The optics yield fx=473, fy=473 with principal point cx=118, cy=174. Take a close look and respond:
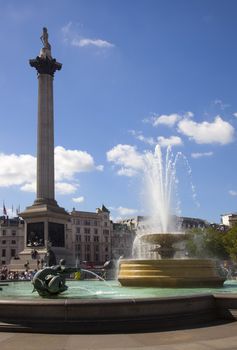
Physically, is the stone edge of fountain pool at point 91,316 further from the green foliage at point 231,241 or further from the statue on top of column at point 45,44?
the green foliage at point 231,241

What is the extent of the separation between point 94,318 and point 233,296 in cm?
Answer: 377

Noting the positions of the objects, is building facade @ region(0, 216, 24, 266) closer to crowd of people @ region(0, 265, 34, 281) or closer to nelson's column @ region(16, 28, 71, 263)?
nelson's column @ region(16, 28, 71, 263)

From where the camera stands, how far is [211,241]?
84.6 meters

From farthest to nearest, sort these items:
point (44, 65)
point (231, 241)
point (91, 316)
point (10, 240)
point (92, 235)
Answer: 1. point (92, 235)
2. point (10, 240)
3. point (231, 241)
4. point (44, 65)
5. point (91, 316)

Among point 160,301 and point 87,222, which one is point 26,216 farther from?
point 87,222

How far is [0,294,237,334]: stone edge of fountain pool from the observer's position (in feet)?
35.0

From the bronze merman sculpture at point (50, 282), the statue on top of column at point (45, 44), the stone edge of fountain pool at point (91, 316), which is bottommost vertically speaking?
the stone edge of fountain pool at point (91, 316)

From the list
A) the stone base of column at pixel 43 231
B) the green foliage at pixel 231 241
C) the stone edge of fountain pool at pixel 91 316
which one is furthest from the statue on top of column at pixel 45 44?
the stone edge of fountain pool at pixel 91 316

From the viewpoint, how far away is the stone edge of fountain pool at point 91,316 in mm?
10664

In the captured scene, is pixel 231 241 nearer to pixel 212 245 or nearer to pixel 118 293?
pixel 212 245

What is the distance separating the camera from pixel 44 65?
212 feet

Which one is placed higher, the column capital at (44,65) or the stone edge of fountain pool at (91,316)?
the column capital at (44,65)

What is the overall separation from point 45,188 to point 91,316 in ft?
165

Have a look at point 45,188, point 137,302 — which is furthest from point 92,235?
point 137,302
